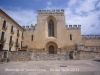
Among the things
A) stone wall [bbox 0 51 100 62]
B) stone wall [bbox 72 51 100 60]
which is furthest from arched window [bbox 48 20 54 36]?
stone wall [bbox 72 51 100 60]

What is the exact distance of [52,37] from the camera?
23.3 metres

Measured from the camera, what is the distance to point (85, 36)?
2508 centimetres

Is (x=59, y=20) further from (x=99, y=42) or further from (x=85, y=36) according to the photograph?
(x=99, y=42)

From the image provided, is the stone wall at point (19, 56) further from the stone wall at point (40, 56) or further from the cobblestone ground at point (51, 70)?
the cobblestone ground at point (51, 70)

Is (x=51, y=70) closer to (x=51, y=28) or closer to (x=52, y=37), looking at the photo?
(x=52, y=37)

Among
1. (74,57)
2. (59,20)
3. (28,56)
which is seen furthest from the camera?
(59,20)

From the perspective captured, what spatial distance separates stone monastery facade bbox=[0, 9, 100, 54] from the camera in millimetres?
22605

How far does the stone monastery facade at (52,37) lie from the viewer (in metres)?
22.6

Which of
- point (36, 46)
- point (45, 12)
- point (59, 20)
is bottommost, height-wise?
point (36, 46)

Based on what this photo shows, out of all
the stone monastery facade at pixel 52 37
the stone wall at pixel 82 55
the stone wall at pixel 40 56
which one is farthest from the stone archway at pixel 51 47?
the stone wall at pixel 82 55

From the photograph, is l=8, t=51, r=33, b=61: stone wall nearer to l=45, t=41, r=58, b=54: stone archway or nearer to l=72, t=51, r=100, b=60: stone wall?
l=72, t=51, r=100, b=60: stone wall

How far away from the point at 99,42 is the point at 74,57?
13.2 metres

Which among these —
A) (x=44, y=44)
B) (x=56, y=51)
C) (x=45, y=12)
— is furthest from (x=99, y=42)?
(x=45, y=12)

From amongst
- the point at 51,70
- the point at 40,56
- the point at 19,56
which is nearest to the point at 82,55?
the point at 40,56
